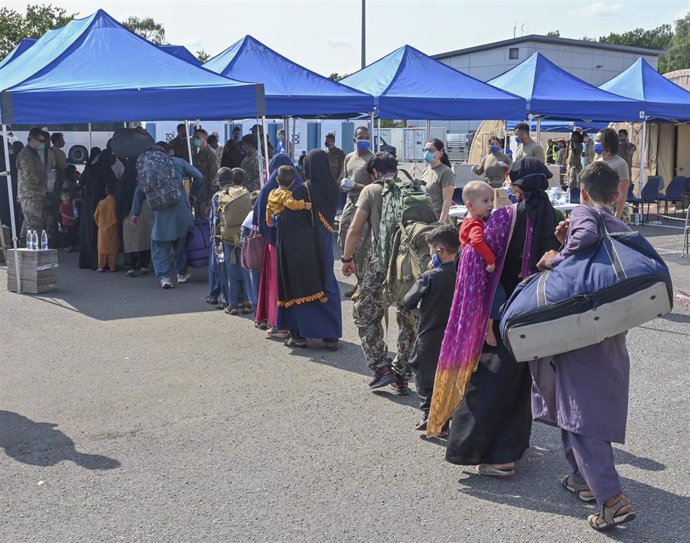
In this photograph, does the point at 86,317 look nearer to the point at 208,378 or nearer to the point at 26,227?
the point at 208,378

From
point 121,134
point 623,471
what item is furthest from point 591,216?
point 121,134

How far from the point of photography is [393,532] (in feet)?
13.2

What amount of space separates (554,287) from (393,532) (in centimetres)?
140

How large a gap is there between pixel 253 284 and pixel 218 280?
3.55 ft

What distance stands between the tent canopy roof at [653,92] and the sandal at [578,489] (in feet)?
47.3

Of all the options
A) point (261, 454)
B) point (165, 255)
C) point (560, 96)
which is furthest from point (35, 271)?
point (560, 96)

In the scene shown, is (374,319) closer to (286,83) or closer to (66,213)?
(66,213)

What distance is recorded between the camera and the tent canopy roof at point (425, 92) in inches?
564

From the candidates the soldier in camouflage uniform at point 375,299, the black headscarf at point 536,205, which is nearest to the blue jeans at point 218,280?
the soldier in camouflage uniform at point 375,299

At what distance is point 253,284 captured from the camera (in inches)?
333

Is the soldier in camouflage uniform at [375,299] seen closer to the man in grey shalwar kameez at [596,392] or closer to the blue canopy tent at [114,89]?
the man in grey shalwar kameez at [596,392]

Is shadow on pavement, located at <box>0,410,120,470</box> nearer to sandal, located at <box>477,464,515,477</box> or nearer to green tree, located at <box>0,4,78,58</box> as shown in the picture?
sandal, located at <box>477,464,515,477</box>

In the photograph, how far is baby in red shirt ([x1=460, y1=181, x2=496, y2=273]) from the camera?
4.38m

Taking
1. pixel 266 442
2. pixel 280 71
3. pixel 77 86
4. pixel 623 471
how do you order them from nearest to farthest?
pixel 623 471 → pixel 266 442 → pixel 77 86 → pixel 280 71
